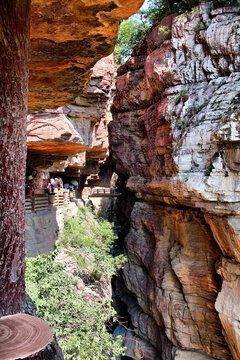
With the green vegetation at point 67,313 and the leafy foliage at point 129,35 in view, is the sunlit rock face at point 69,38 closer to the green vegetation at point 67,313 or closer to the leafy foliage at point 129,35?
the green vegetation at point 67,313

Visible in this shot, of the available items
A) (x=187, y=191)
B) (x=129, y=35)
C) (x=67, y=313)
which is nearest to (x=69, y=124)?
(x=187, y=191)

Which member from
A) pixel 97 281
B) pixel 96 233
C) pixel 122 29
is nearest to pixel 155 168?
pixel 96 233

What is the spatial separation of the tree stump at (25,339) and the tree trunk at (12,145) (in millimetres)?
166

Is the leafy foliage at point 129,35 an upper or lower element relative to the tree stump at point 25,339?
upper

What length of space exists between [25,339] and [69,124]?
303 inches

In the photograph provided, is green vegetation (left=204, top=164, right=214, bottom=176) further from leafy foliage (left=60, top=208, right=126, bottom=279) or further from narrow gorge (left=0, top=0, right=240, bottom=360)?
leafy foliage (left=60, top=208, right=126, bottom=279)

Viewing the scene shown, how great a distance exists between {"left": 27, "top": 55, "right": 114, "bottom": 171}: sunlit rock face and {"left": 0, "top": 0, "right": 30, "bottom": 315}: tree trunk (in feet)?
20.3

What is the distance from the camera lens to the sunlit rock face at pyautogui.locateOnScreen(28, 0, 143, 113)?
2518 millimetres

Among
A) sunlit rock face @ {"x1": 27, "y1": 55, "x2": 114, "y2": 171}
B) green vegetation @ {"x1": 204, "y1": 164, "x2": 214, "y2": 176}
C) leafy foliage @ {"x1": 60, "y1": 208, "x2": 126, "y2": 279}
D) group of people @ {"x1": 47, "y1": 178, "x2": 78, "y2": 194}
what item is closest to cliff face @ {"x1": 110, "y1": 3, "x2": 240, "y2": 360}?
green vegetation @ {"x1": 204, "y1": 164, "x2": 214, "y2": 176}

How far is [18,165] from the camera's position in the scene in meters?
2.10

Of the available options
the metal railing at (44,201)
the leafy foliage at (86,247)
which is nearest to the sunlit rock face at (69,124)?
the metal railing at (44,201)

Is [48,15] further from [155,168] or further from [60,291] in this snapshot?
[155,168]

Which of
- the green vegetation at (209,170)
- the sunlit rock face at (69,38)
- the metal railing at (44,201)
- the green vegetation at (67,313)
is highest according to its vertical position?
the sunlit rock face at (69,38)

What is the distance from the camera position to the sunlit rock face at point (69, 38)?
2518 mm
